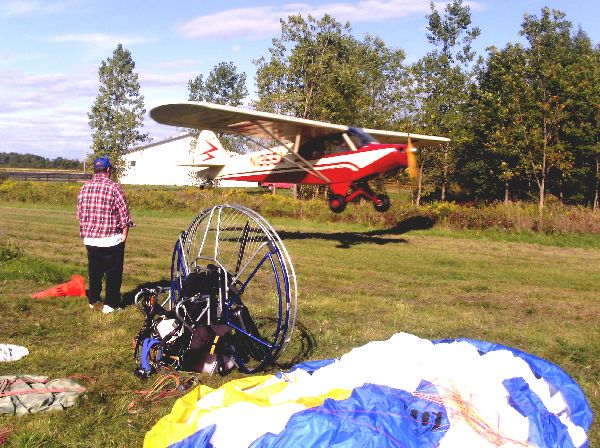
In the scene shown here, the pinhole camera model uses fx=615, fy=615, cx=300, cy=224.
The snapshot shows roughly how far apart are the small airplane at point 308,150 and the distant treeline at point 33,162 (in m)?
101

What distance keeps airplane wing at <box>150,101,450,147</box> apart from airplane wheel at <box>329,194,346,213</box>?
2012 millimetres

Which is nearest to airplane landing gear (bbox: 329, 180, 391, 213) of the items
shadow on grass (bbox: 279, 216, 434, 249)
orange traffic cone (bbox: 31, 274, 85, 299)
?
shadow on grass (bbox: 279, 216, 434, 249)

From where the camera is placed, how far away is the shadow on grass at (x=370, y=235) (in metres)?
17.7

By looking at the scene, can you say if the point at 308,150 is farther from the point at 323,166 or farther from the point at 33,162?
the point at 33,162

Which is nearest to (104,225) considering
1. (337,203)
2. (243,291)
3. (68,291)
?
(68,291)

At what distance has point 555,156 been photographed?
26188 mm

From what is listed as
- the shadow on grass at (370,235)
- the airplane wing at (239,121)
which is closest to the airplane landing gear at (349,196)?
the shadow on grass at (370,235)

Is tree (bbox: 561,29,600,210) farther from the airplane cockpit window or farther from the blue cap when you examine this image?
the blue cap

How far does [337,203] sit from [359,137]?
2.02 m

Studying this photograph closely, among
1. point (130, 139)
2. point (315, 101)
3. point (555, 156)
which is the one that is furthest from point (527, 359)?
point (130, 139)

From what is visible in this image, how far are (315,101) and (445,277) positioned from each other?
962 inches

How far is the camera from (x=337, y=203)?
57.4 feet

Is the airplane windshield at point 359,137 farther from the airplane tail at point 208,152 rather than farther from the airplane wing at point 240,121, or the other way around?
the airplane tail at point 208,152

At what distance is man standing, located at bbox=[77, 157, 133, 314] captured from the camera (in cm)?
746
